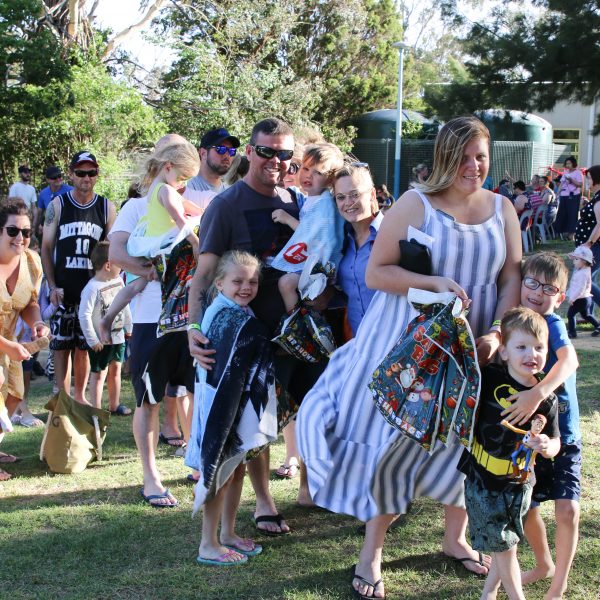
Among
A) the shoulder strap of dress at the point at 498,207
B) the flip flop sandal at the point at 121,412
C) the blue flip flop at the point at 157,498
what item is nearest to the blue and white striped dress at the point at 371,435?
the shoulder strap of dress at the point at 498,207

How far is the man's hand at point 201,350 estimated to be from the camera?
3.70 m

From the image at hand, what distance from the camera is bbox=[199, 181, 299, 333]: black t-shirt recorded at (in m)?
3.89

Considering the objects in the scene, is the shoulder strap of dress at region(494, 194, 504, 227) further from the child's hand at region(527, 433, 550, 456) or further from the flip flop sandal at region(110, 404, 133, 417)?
the flip flop sandal at region(110, 404, 133, 417)

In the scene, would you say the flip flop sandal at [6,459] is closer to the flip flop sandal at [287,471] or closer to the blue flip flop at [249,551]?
the flip flop sandal at [287,471]

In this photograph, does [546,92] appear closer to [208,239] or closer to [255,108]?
[255,108]

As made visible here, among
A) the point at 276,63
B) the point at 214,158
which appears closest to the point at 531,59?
the point at 276,63

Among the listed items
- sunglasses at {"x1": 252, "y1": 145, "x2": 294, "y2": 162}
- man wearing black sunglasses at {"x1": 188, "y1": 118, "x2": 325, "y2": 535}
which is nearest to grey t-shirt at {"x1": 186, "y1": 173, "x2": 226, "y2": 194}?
man wearing black sunglasses at {"x1": 188, "y1": 118, "x2": 325, "y2": 535}

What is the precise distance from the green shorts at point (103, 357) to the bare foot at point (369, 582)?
11.3ft

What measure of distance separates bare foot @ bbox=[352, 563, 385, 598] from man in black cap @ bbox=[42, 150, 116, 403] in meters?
3.47

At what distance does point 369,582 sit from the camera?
3.50m

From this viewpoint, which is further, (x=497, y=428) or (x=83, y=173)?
(x=83, y=173)

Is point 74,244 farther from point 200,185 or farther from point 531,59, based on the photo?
point 531,59

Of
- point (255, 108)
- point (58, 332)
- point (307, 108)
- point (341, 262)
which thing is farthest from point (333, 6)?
point (341, 262)

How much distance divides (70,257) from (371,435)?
3.67 metres
